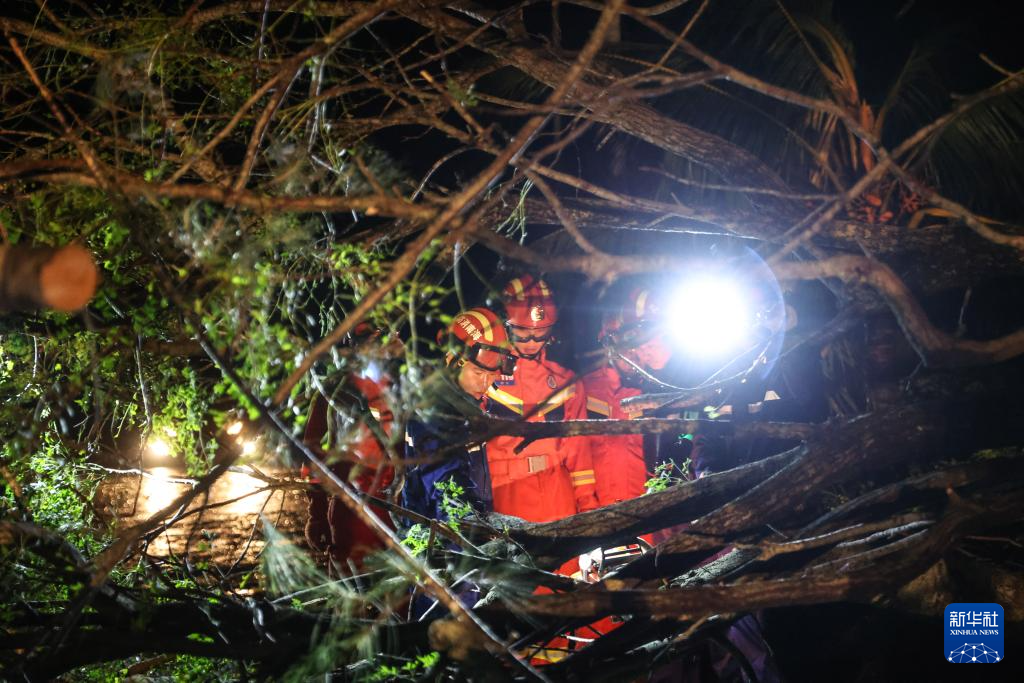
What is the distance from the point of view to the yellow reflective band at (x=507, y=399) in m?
7.96

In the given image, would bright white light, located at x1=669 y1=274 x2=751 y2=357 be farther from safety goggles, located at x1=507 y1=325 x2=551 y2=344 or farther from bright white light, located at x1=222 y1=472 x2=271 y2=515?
bright white light, located at x1=222 y1=472 x2=271 y2=515

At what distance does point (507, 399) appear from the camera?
26.2ft

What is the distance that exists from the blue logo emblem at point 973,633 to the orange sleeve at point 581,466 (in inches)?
152

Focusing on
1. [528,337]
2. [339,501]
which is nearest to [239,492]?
[339,501]

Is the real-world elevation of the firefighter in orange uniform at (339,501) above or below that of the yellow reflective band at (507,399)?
below

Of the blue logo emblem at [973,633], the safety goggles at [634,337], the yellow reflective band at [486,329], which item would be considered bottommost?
the blue logo emblem at [973,633]

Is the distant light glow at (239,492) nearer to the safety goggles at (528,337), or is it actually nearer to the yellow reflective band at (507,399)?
the yellow reflective band at (507,399)

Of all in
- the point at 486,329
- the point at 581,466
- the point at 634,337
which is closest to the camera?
the point at 634,337

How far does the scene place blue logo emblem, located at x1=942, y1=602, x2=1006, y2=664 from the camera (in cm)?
474

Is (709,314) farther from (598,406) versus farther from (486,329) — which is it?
(598,406)

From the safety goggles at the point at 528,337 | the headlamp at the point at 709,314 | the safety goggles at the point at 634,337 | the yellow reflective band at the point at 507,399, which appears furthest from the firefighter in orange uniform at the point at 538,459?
the headlamp at the point at 709,314

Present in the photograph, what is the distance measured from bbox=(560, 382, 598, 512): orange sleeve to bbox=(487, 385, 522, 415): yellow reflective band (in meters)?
0.67

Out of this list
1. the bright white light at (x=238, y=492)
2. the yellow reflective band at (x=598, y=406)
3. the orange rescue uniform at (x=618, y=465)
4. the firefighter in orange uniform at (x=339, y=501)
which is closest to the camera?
the firefighter in orange uniform at (x=339, y=501)

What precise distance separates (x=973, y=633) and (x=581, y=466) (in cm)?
415
